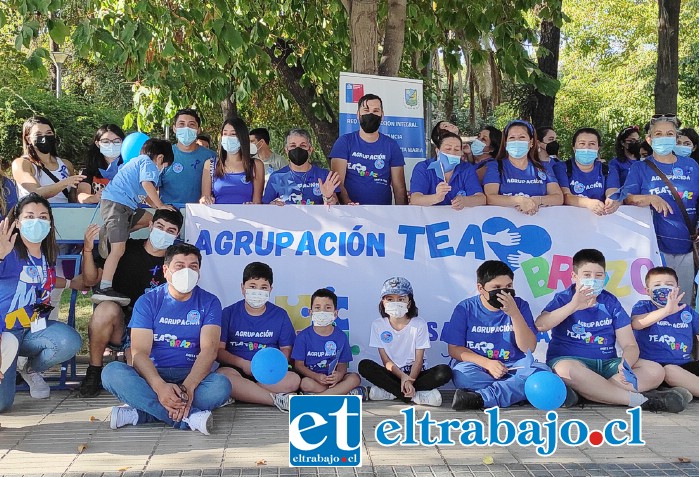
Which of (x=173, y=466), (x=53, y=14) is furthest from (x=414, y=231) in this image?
(x=53, y=14)

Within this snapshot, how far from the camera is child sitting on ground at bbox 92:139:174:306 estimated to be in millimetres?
6020

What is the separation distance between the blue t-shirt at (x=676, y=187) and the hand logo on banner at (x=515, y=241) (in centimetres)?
88

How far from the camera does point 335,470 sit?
429 cm

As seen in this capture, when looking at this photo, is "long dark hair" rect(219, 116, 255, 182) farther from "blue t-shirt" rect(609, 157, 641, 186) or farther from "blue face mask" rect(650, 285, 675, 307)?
"blue face mask" rect(650, 285, 675, 307)

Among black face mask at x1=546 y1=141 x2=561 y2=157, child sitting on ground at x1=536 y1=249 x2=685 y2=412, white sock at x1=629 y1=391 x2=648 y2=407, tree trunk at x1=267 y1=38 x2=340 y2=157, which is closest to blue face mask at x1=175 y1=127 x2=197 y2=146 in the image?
child sitting on ground at x1=536 y1=249 x2=685 y2=412

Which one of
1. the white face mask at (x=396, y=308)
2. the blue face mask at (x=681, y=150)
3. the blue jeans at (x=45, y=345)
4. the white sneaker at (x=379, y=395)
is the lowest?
the white sneaker at (x=379, y=395)

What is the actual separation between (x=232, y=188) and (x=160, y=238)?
975 millimetres

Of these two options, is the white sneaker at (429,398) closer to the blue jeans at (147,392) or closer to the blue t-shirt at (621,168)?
the blue jeans at (147,392)

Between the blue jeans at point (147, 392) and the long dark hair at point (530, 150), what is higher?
the long dark hair at point (530, 150)

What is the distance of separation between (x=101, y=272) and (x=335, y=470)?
282 cm

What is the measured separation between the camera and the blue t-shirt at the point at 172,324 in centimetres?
538

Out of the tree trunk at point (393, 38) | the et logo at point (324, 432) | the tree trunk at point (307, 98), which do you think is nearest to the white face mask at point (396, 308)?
the et logo at point (324, 432)

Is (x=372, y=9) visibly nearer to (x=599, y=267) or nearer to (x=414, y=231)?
(x=414, y=231)

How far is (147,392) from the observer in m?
5.08
